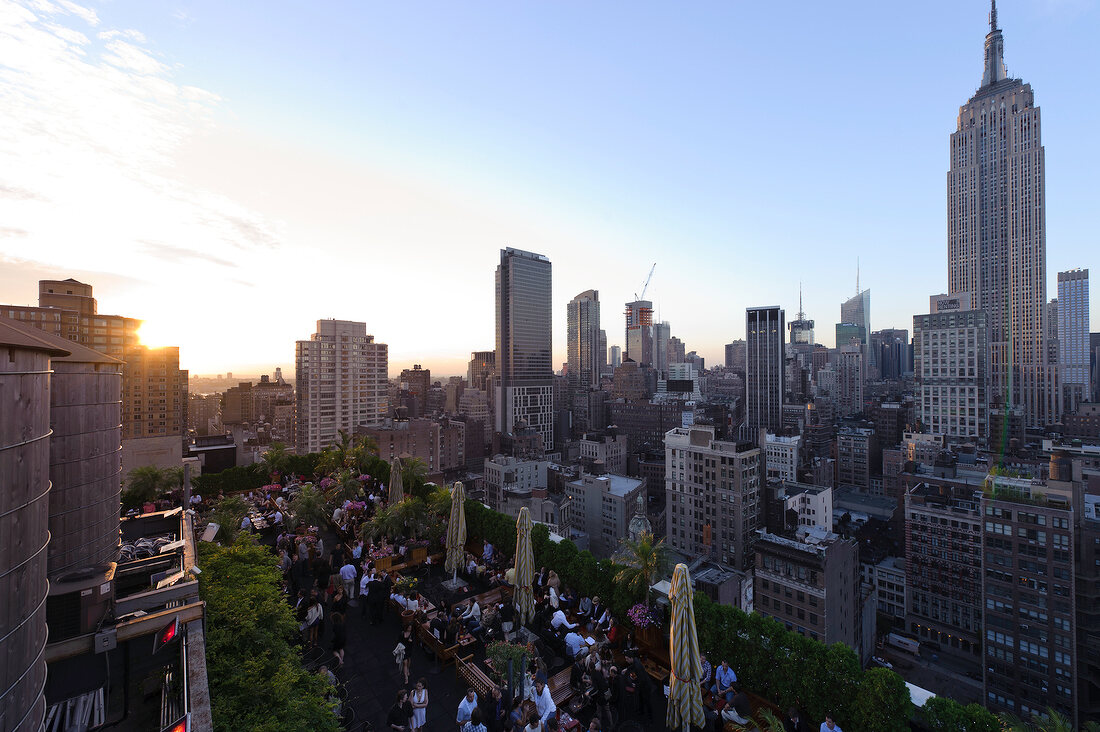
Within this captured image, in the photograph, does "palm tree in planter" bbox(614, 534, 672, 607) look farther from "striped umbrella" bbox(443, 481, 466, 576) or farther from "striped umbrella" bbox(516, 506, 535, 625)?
"striped umbrella" bbox(443, 481, 466, 576)

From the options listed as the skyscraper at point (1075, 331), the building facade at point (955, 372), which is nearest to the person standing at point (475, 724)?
the building facade at point (955, 372)

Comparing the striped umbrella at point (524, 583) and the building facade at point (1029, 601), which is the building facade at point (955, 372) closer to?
the building facade at point (1029, 601)

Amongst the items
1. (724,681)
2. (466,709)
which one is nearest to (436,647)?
(466,709)

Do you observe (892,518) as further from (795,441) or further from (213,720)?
(213,720)

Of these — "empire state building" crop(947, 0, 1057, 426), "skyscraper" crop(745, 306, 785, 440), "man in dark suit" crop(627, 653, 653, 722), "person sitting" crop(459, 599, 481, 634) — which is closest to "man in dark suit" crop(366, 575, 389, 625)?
"person sitting" crop(459, 599, 481, 634)

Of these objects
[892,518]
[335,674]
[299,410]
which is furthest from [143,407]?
[892,518]

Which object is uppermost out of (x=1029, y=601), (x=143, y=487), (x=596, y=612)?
(x=143, y=487)

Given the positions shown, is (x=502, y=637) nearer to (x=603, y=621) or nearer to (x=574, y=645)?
(x=574, y=645)
